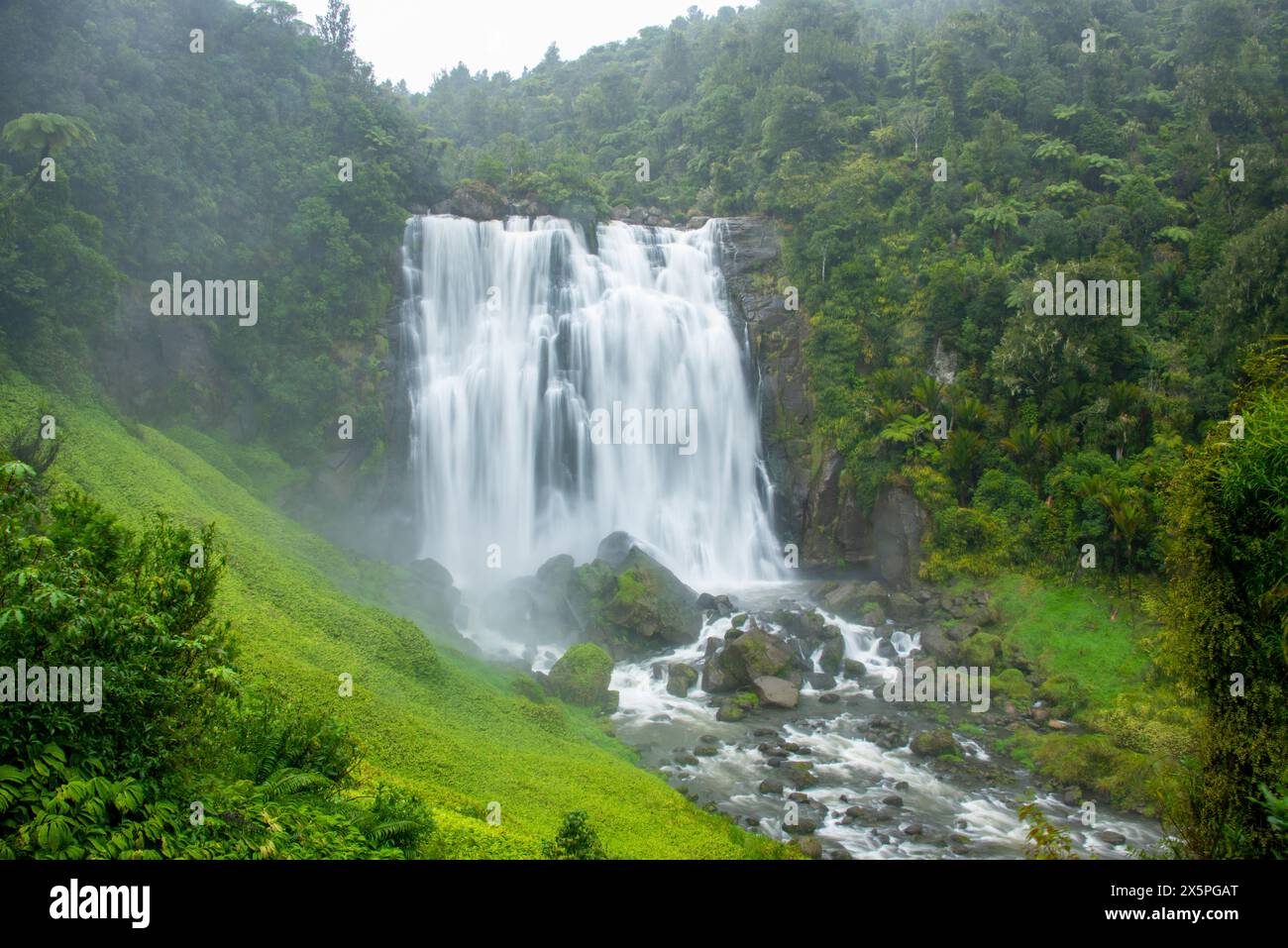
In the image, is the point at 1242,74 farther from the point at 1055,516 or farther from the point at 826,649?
the point at 826,649

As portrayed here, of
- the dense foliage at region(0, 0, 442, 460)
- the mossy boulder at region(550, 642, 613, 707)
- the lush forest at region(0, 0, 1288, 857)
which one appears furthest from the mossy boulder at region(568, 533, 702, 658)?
the dense foliage at region(0, 0, 442, 460)

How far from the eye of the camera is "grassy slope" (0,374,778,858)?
10188mm

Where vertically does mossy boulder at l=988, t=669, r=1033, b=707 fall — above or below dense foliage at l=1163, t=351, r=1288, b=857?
below

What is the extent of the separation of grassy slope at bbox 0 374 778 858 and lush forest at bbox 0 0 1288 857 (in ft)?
0.58

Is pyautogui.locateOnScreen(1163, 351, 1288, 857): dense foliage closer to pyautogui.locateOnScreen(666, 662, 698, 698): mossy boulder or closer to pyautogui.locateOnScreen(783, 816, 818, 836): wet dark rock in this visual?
pyautogui.locateOnScreen(783, 816, 818, 836): wet dark rock

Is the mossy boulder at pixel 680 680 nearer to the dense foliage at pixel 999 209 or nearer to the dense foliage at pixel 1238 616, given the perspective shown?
the dense foliage at pixel 999 209

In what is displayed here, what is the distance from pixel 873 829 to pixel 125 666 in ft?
37.0

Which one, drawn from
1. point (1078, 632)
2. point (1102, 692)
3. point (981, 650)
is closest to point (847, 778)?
point (981, 650)

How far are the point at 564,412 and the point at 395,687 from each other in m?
15.6

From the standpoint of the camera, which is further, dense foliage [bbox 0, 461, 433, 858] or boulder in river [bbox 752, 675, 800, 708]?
boulder in river [bbox 752, 675, 800, 708]

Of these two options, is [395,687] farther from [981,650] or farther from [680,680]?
[981,650]
